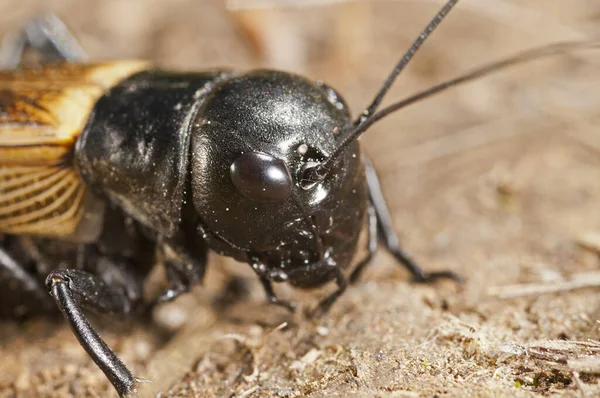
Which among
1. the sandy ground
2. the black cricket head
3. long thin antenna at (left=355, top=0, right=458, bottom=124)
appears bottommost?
the sandy ground

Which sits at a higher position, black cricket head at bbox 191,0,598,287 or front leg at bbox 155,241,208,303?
black cricket head at bbox 191,0,598,287

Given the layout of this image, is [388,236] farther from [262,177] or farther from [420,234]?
[262,177]

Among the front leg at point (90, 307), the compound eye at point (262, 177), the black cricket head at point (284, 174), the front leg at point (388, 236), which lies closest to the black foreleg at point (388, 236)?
the front leg at point (388, 236)

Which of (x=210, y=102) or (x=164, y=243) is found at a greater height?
(x=210, y=102)

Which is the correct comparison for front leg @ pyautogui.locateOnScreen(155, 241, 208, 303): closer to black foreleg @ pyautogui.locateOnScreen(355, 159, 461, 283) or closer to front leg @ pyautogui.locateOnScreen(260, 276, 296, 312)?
front leg @ pyautogui.locateOnScreen(260, 276, 296, 312)

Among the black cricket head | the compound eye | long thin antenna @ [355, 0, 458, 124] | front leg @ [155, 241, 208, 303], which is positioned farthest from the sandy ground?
long thin antenna @ [355, 0, 458, 124]

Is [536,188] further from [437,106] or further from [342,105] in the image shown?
[342,105]

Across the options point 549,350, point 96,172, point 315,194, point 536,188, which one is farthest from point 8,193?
point 536,188
